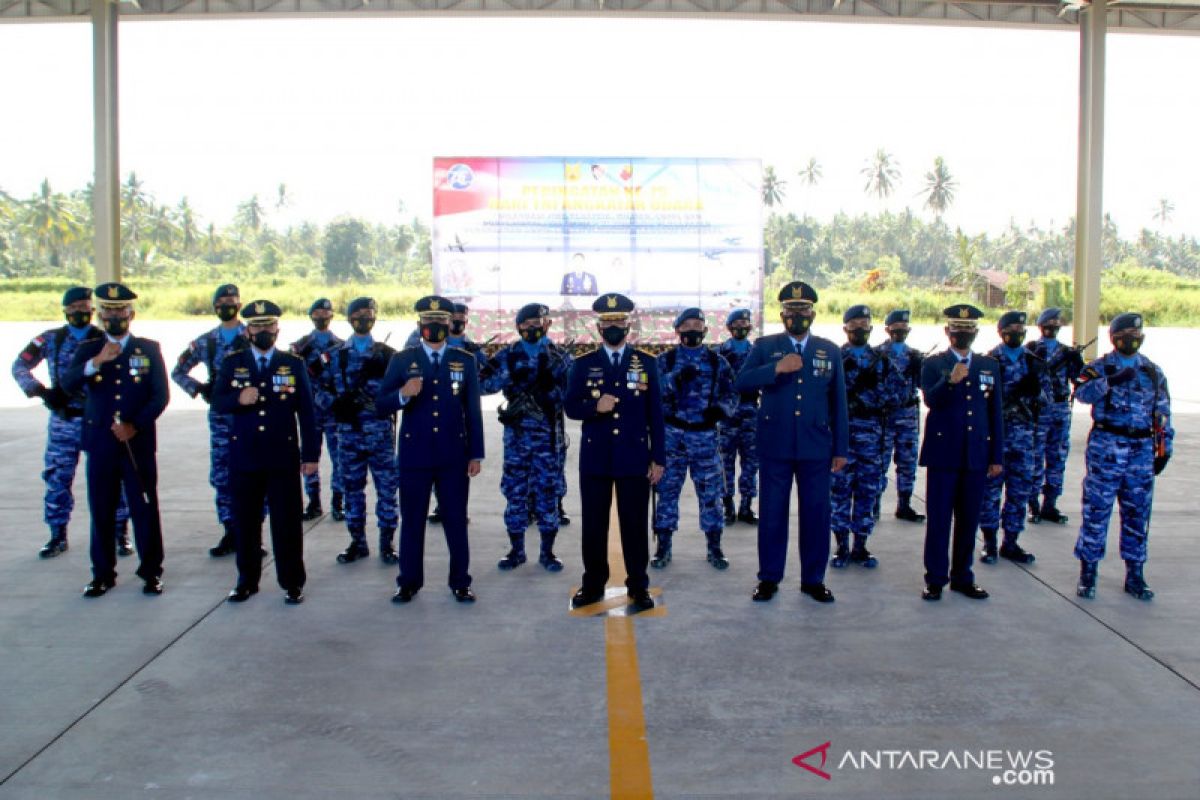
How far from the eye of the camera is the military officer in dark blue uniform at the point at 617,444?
5.84 meters

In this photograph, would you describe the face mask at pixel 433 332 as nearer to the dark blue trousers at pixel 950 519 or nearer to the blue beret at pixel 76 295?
the blue beret at pixel 76 295

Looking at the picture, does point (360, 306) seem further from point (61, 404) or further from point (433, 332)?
point (61, 404)

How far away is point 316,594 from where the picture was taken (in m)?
6.18

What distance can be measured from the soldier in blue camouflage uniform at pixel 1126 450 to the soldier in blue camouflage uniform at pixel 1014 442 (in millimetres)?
834

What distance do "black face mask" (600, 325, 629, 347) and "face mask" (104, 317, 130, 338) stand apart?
10.0ft

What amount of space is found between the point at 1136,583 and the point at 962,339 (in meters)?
1.89

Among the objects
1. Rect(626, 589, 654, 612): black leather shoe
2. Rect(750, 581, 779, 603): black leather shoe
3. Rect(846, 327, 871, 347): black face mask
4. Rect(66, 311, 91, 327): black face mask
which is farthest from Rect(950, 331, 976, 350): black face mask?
Rect(66, 311, 91, 327): black face mask

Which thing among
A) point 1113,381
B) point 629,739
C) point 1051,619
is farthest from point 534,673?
point 1113,381

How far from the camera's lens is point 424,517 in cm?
605

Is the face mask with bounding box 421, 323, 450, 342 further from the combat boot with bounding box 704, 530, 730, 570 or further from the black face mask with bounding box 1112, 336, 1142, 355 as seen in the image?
the black face mask with bounding box 1112, 336, 1142, 355

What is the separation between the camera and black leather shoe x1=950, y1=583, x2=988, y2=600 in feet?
19.8

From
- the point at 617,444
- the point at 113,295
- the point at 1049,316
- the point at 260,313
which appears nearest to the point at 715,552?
the point at 617,444

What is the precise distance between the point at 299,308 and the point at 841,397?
1786 inches

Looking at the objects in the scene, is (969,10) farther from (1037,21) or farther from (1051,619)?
(1051,619)
